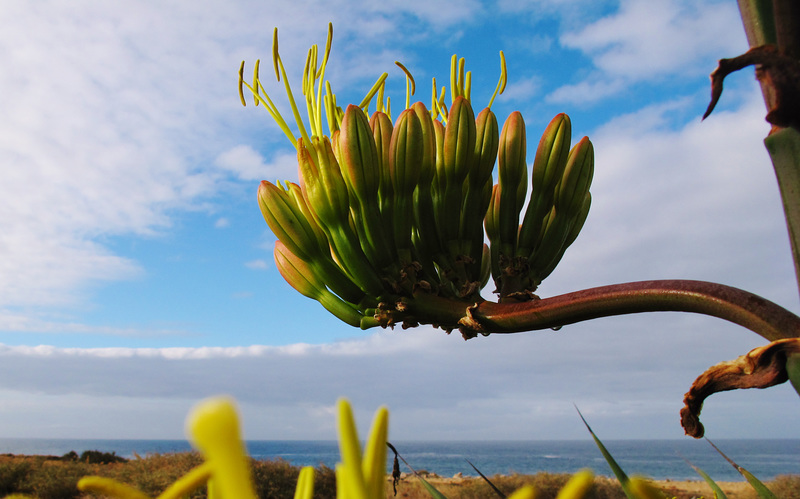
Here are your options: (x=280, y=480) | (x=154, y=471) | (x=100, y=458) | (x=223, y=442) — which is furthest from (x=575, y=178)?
(x=100, y=458)

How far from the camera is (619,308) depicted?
1.22 meters

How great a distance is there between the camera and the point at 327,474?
1438 cm

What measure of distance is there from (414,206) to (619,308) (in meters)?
0.75

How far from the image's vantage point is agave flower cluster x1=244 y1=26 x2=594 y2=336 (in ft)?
5.44

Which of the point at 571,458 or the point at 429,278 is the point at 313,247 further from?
the point at 571,458

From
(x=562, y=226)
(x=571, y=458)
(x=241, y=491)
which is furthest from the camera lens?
(x=571, y=458)

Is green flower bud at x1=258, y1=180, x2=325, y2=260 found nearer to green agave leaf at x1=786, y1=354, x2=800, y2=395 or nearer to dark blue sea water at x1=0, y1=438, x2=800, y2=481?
green agave leaf at x1=786, y1=354, x2=800, y2=395

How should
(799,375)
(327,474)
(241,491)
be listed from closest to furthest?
(241,491) → (799,375) → (327,474)

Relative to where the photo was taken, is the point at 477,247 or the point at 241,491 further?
the point at 477,247

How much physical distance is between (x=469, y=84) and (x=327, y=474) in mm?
14142

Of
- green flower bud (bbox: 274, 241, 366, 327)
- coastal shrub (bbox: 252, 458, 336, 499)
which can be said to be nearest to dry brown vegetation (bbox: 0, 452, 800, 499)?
coastal shrub (bbox: 252, 458, 336, 499)

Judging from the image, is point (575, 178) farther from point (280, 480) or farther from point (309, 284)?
point (280, 480)

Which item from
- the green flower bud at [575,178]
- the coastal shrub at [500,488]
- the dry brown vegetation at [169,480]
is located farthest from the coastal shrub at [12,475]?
the green flower bud at [575,178]

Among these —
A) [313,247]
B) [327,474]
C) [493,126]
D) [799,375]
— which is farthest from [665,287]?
[327,474]
